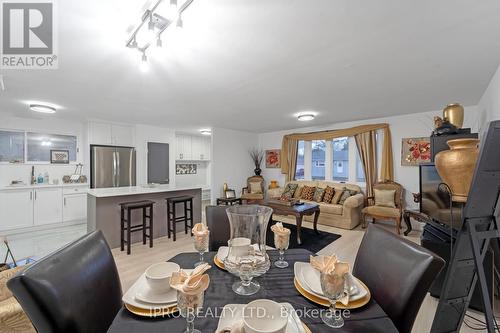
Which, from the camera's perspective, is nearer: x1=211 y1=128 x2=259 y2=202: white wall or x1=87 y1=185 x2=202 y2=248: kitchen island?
x1=87 y1=185 x2=202 y2=248: kitchen island

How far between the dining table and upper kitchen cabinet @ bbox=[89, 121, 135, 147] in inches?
205

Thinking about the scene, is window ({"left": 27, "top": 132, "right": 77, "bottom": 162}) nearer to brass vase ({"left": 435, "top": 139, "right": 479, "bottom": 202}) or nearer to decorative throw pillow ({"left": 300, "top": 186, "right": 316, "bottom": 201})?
decorative throw pillow ({"left": 300, "top": 186, "right": 316, "bottom": 201})

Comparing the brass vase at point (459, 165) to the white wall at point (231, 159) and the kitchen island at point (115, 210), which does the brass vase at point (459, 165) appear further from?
the white wall at point (231, 159)

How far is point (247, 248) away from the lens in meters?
1.06

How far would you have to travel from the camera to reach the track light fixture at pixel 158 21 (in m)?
1.32

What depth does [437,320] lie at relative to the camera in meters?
1.18

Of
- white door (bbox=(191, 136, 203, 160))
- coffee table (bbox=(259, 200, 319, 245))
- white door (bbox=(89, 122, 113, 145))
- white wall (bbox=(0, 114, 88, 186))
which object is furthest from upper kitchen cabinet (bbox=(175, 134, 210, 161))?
coffee table (bbox=(259, 200, 319, 245))

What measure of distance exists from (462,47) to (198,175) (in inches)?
276

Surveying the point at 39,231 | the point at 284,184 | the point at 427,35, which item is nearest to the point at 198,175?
the point at 284,184

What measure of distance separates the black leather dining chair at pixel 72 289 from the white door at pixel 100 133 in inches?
187

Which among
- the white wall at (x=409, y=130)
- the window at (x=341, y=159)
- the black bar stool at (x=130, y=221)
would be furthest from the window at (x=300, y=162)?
the black bar stool at (x=130, y=221)

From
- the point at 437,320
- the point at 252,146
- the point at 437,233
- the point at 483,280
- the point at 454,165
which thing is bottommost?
the point at 437,320

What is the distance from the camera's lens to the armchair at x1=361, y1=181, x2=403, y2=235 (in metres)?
3.96

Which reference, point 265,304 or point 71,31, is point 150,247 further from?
point 265,304
